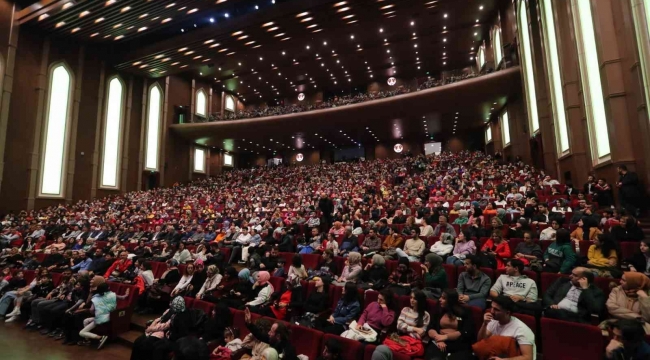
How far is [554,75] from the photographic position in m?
10.1

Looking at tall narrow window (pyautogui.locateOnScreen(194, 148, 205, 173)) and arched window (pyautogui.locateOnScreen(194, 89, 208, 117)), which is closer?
arched window (pyautogui.locateOnScreen(194, 89, 208, 117))

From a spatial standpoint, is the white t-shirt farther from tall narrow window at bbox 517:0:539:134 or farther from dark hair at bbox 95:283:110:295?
tall narrow window at bbox 517:0:539:134

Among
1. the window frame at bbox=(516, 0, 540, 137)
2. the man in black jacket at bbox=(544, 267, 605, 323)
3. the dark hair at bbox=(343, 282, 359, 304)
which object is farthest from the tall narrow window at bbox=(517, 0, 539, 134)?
the dark hair at bbox=(343, 282, 359, 304)

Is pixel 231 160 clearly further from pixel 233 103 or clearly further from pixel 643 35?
pixel 643 35

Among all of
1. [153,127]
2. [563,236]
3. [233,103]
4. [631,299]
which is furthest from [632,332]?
[233,103]

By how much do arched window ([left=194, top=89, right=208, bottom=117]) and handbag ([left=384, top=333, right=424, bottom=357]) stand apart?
2294cm

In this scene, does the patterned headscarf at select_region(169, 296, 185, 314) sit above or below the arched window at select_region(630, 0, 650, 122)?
below

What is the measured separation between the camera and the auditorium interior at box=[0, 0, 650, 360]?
3.49 meters

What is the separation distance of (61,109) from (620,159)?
20.5 meters

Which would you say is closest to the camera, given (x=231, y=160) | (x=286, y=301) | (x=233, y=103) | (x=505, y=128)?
(x=286, y=301)

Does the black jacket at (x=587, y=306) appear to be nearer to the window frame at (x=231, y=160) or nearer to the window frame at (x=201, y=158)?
the window frame at (x=201, y=158)

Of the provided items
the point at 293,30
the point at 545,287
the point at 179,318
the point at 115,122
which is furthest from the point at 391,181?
the point at 115,122

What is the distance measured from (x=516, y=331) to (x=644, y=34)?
627 cm

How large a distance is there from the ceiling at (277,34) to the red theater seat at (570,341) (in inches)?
549
